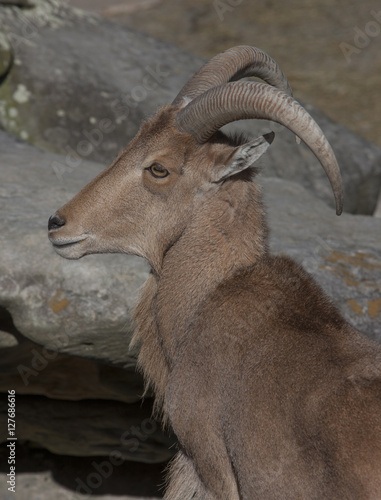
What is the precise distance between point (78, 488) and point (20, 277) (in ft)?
6.83

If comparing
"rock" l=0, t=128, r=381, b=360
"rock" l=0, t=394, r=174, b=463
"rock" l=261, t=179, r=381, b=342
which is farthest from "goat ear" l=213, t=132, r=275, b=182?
"rock" l=0, t=394, r=174, b=463

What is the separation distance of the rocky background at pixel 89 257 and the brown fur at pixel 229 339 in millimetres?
753

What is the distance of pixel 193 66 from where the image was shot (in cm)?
941

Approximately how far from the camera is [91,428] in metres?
5.89

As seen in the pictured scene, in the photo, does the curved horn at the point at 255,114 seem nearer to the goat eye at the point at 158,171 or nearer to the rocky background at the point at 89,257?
the goat eye at the point at 158,171

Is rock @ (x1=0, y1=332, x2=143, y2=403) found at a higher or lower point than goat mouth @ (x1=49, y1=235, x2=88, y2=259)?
lower

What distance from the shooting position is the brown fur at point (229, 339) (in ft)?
11.4

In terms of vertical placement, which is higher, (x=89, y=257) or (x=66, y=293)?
(x=89, y=257)

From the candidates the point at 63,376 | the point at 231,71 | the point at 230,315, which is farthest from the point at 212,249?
the point at 63,376

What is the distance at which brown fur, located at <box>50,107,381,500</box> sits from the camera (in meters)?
3.48

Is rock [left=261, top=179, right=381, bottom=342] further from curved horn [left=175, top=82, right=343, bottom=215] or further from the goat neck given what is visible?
curved horn [left=175, top=82, right=343, bottom=215]

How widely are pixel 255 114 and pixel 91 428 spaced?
10.4 feet

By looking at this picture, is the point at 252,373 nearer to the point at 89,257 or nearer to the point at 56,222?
the point at 56,222

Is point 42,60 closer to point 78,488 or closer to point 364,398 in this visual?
point 78,488
